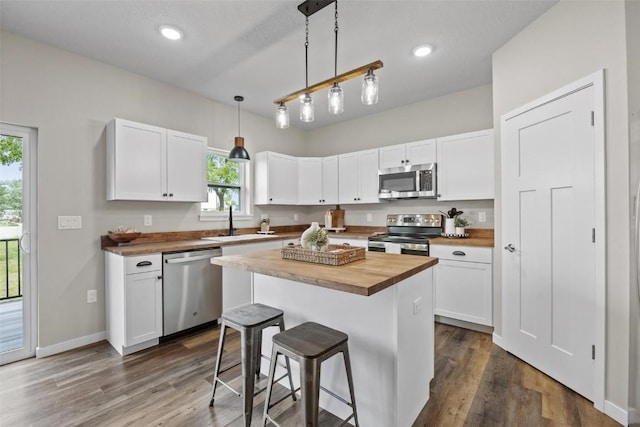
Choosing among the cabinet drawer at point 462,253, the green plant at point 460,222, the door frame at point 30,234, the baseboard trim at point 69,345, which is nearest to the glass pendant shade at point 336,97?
the cabinet drawer at point 462,253

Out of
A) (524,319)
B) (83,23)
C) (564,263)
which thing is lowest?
(524,319)

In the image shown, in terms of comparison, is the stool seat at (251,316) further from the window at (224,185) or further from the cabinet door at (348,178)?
the cabinet door at (348,178)

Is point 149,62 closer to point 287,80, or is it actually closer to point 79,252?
point 287,80

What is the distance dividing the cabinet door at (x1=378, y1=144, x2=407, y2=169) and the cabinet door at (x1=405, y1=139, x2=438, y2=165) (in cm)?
7

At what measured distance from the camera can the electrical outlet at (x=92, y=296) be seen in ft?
9.27

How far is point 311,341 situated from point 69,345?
2636 mm

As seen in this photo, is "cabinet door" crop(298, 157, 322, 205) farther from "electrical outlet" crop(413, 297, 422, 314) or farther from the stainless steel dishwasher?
"electrical outlet" crop(413, 297, 422, 314)

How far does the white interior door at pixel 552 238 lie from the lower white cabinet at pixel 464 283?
0.27m

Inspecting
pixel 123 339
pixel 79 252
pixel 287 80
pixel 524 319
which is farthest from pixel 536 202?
pixel 79 252

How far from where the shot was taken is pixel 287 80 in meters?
3.34

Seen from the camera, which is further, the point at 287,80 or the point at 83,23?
the point at 287,80

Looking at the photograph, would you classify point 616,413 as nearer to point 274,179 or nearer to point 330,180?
point 330,180

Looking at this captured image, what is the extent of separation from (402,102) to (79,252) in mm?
4106

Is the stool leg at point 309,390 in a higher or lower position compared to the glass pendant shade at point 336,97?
lower
